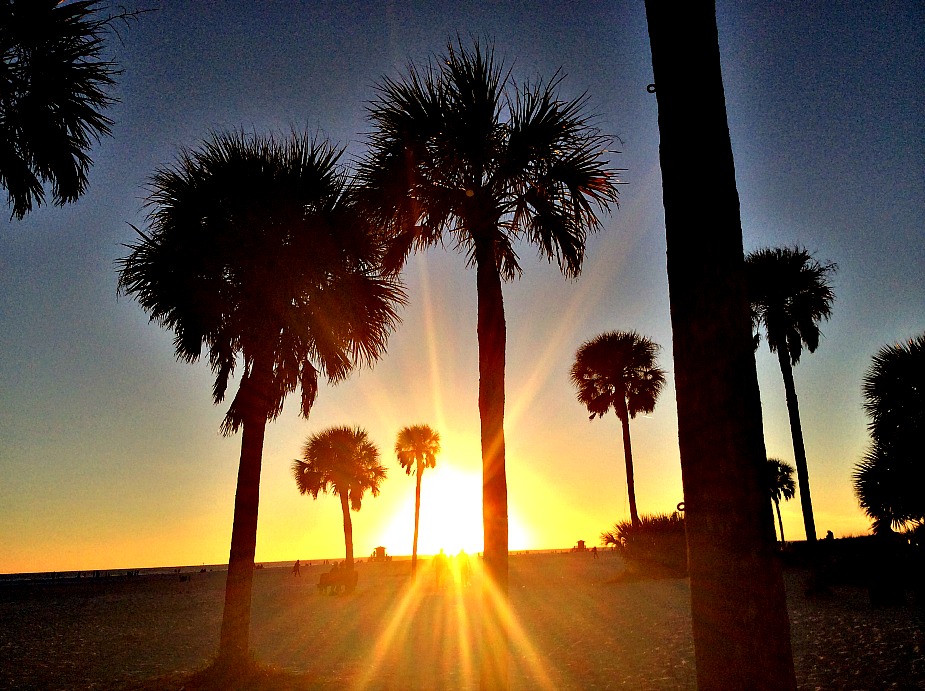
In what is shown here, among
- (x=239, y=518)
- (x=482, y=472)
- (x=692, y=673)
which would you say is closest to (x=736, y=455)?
(x=482, y=472)

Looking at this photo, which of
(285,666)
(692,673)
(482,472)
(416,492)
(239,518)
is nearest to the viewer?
(482,472)

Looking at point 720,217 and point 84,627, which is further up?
point 720,217

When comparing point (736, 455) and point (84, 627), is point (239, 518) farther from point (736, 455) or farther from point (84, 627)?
point (84, 627)

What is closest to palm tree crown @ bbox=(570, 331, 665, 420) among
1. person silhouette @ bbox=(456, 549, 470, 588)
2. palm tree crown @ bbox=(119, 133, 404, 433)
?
person silhouette @ bbox=(456, 549, 470, 588)

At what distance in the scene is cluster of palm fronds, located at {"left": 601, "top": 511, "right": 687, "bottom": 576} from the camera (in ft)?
76.3

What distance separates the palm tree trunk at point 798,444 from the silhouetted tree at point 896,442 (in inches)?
311

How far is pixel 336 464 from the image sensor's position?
3600 cm

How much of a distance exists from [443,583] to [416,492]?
13.5m

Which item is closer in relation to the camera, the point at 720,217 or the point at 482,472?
the point at 720,217

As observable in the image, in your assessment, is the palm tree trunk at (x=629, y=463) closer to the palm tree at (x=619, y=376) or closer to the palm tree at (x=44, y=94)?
the palm tree at (x=619, y=376)

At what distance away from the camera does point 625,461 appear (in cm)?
2930

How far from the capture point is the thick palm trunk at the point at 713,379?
2640 mm

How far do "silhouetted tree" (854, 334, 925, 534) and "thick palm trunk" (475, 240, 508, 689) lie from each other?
10.0 m

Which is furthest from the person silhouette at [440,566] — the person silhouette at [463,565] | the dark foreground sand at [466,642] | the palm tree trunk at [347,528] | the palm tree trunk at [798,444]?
the palm tree trunk at [798,444]
